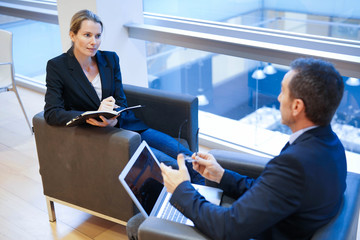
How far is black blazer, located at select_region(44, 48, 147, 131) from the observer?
100 inches

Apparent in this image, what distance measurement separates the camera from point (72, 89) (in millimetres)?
2662

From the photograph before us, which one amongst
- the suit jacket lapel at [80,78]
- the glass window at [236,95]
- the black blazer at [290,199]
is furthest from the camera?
the glass window at [236,95]

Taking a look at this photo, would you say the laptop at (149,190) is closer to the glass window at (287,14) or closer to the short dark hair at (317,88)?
the short dark hair at (317,88)

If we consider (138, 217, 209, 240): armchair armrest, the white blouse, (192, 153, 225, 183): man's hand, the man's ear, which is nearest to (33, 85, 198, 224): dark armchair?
the white blouse

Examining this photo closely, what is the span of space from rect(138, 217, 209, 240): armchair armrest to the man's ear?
56 cm

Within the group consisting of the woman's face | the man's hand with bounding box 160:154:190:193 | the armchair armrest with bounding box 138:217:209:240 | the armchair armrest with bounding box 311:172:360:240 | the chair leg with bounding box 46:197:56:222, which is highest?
the woman's face

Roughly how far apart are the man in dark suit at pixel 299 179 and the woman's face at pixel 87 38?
1.40 metres

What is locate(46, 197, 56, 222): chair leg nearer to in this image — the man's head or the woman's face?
the woman's face

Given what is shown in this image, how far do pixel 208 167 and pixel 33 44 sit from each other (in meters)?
3.81

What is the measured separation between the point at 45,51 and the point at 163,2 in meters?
1.80

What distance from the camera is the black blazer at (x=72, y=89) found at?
8.37ft

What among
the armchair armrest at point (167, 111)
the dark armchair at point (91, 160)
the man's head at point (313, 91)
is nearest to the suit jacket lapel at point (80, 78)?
the dark armchair at point (91, 160)

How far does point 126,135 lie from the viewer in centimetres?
238

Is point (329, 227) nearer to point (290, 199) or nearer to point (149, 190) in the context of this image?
point (290, 199)
